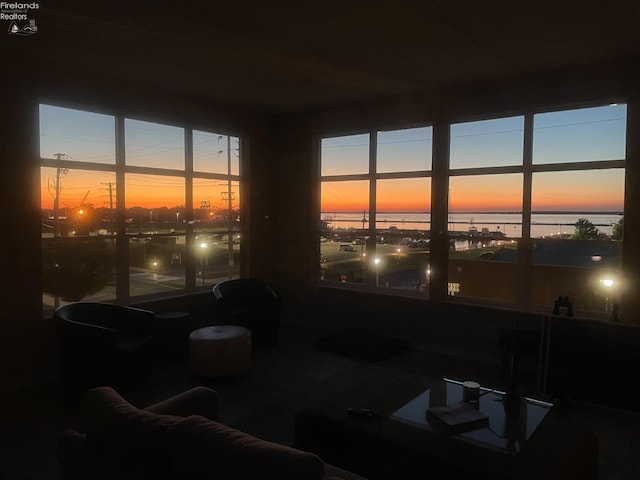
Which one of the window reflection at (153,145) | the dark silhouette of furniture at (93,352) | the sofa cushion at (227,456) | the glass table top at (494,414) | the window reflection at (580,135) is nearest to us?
the sofa cushion at (227,456)

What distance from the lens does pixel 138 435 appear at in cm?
175

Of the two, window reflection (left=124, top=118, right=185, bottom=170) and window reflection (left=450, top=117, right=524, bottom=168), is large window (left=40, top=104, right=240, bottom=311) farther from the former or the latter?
window reflection (left=450, top=117, right=524, bottom=168)

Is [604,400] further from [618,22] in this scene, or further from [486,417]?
[618,22]

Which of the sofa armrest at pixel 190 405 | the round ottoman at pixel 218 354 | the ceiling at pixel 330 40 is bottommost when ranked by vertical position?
the round ottoman at pixel 218 354

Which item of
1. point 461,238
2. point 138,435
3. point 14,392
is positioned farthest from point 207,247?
point 138,435

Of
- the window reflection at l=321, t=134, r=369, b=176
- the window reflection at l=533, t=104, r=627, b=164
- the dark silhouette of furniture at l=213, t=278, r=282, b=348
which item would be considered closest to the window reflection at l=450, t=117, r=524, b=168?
the window reflection at l=533, t=104, r=627, b=164

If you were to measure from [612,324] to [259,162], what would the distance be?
5.35 m

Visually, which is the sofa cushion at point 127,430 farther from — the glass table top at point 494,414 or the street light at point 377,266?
the street light at point 377,266

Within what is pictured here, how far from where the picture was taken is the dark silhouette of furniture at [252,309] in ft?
19.1

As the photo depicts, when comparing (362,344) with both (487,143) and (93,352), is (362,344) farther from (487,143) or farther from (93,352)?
(93,352)

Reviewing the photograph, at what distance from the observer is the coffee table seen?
2.39 metres

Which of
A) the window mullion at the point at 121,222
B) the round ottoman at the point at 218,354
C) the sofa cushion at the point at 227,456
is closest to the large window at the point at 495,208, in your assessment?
the round ottoman at the point at 218,354

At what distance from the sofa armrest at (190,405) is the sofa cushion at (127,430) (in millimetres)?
369

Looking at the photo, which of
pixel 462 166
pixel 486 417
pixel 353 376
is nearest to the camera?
pixel 486 417
